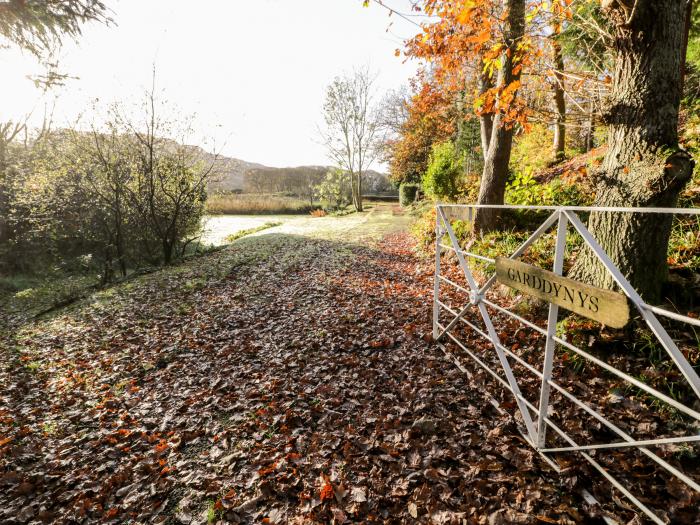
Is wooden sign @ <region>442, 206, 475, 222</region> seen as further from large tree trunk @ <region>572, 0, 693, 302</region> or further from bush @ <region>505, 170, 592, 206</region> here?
bush @ <region>505, 170, 592, 206</region>

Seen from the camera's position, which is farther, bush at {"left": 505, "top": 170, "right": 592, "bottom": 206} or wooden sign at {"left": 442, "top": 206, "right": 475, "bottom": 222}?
bush at {"left": 505, "top": 170, "right": 592, "bottom": 206}

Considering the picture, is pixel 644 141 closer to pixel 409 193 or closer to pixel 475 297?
pixel 475 297

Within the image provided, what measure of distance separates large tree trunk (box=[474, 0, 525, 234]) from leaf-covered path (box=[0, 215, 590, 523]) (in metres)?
2.62

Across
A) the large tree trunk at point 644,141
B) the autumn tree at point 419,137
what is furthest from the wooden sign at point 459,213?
the autumn tree at point 419,137

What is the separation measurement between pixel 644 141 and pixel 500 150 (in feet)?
13.2

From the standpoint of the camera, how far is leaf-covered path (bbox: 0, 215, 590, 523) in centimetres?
271

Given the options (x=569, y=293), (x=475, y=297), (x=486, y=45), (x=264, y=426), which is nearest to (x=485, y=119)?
(x=486, y=45)

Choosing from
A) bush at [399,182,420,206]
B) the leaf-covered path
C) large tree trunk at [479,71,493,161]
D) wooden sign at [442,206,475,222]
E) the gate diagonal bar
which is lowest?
the leaf-covered path

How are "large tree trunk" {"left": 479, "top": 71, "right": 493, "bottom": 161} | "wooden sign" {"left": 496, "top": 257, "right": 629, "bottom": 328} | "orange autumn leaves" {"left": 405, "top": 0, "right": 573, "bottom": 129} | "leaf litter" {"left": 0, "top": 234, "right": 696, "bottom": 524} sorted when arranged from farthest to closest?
"large tree trunk" {"left": 479, "top": 71, "right": 493, "bottom": 161} → "orange autumn leaves" {"left": 405, "top": 0, "right": 573, "bottom": 129} → "leaf litter" {"left": 0, "top": 234, "right": 696, "bottom": 524} → "wooden sign" {"left": 496, "top": 257, "right": 629, "bottom": 328}

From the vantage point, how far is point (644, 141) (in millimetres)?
3555

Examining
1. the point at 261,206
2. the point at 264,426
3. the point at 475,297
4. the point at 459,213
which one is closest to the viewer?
the point at 475,297

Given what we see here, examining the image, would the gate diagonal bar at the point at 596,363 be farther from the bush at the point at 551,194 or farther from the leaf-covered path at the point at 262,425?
the bush at the point at 551,194

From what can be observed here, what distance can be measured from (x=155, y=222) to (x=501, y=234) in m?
11.1

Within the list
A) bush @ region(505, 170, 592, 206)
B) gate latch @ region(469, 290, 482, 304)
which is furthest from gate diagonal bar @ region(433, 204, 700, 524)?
bush @ region(505, 170, 592, 206)
